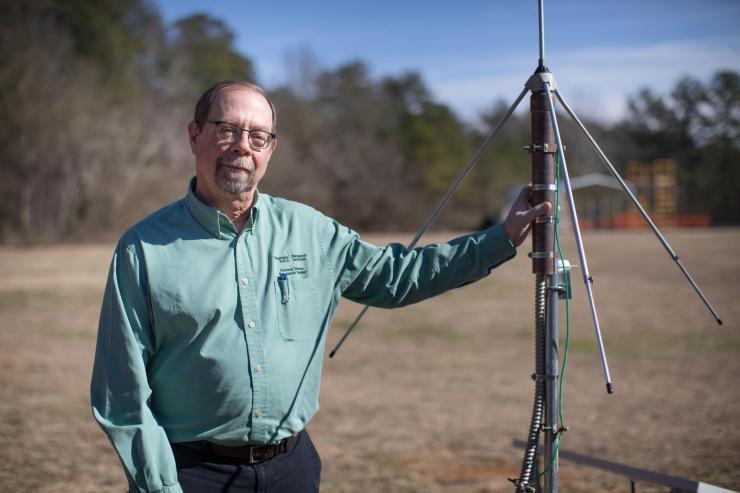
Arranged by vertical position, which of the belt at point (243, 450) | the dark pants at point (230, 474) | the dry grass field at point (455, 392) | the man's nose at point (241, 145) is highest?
the man's nose at point (241, 145)

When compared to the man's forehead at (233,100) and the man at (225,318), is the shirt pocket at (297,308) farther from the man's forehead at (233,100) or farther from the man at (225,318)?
the man's forehead at (233,100)

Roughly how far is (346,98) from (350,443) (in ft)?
169

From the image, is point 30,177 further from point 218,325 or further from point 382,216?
point 218,325

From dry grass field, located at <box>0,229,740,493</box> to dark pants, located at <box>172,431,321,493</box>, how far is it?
299 centimetres

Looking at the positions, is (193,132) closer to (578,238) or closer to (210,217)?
(210,217)

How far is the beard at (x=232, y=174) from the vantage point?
2.49 m

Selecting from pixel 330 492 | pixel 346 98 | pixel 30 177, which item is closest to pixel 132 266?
pixel 330 492

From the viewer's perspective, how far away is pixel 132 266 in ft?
7.64

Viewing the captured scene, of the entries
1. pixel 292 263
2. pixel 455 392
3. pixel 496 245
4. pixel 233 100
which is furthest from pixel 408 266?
pixel 455 392

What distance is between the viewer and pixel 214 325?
2.40 m

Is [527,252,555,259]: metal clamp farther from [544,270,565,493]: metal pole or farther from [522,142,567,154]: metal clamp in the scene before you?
[522,142,567,154]: metal clamp

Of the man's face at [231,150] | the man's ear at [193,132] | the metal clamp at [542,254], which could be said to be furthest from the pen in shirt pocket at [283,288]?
the metal clamp at [542,254]

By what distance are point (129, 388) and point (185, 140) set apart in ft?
118

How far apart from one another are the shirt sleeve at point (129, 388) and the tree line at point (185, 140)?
2325 cm
